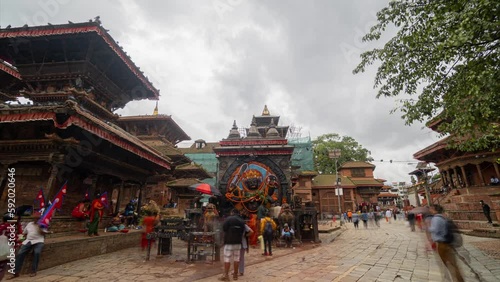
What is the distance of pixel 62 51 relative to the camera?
34.2 feet

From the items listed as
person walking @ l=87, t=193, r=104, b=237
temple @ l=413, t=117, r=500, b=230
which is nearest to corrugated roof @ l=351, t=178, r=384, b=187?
temple @ l=413, t=117, r=500, b=230

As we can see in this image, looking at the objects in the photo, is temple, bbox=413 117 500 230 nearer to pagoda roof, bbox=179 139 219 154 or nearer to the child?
the child

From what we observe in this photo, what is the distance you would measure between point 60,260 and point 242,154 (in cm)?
1041

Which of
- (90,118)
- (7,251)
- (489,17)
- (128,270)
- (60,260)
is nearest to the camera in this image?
(7,251)

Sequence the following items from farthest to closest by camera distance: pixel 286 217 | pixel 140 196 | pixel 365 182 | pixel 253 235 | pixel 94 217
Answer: pixel 365 182 → pixel 140 196 → pixel 253 235 → pixel 286 217 → pixel 94 217

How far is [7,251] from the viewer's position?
467cm

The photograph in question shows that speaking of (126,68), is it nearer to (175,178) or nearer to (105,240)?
(105,240)

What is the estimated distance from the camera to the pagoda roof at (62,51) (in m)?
9.59

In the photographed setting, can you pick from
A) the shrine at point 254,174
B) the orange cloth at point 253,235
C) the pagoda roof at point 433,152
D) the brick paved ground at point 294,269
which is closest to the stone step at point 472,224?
→ the pagoda roof at point 433,152

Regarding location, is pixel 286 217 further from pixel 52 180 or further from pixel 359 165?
pixel 359 165

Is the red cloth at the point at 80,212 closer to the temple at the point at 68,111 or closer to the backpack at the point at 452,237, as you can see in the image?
the temple at the point at 68,111

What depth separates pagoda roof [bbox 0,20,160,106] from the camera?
9594 millimetres

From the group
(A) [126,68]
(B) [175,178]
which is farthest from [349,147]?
(A) [126,68]

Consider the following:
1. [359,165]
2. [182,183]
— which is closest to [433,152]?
[359,165]
